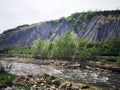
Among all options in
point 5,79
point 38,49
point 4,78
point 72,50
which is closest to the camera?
point 5,79

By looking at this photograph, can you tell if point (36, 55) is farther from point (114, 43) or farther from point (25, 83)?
point (25, 83)

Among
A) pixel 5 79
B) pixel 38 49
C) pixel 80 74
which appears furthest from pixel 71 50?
pixel 5 79

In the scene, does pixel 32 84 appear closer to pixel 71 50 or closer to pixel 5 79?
pixel 5 79

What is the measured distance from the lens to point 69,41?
97312mm

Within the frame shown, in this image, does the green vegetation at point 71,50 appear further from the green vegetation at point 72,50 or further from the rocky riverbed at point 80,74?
the rocky riverbed at point 80,74

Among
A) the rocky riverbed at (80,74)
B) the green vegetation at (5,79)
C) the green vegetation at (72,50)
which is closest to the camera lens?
the green vegetation at (5,79)

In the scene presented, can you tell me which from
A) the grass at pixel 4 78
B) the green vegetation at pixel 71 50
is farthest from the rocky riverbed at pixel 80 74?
the green vegetation at pixel 71 50

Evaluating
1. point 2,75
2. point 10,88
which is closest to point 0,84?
point 10,88

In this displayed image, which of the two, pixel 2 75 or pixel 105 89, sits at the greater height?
pixel 2 75

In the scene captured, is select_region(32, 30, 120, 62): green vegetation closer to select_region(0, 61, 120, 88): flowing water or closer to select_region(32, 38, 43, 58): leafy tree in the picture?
select_region(32, 38, 43, 58): leafy tree

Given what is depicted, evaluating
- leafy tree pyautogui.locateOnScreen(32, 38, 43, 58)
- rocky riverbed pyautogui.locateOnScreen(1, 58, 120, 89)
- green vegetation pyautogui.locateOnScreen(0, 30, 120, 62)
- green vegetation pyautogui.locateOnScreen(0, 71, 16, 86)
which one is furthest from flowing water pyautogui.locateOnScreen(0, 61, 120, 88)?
leafy tree pyautogui.locateOnScreen(32, 38, 43, 58)

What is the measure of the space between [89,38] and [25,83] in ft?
436

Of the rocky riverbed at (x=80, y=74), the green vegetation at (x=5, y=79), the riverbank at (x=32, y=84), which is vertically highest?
the green vegetation at (x=5, y=79)

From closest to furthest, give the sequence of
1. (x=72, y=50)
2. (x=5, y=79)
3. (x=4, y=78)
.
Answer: (x=5, y=79), (x=4, y=78), (x=72, y=50)
